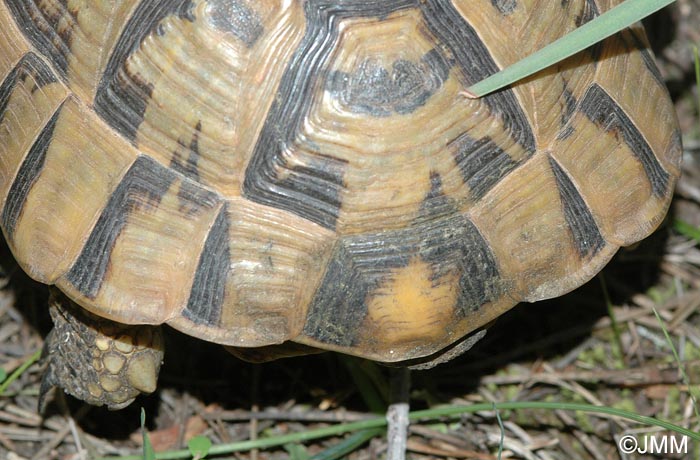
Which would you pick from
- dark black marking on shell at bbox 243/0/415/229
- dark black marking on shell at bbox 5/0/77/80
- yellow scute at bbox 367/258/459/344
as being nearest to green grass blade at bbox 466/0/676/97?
dark black marking on shell at bbox 243/0/415/229

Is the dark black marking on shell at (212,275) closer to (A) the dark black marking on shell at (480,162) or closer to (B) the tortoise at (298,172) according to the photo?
(B) the tortoise at (298,172)

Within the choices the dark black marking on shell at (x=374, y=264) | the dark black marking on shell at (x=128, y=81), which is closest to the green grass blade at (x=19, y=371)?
the dark black marking on shell at (x=128, y=81)

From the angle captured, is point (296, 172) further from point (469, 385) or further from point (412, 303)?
point (469, 385)

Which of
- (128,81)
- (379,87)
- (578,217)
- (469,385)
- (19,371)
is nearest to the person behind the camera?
(379,87)

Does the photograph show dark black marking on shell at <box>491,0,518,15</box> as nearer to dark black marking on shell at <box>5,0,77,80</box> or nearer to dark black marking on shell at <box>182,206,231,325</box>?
dark black marking on shell at <box>182,206,231,325</box>

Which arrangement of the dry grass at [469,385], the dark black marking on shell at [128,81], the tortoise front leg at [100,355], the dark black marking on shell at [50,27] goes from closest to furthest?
the dark black marking on shell at [128,81]
the dark black marking on shell at [50,27]
the tortoise front leg at [100,355]
the dry grass at [469,385]

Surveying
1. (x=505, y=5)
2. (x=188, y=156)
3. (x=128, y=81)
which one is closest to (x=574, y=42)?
(x=505, y=5)

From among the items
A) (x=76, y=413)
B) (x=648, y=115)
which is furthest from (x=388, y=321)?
(x=76, y=413)
